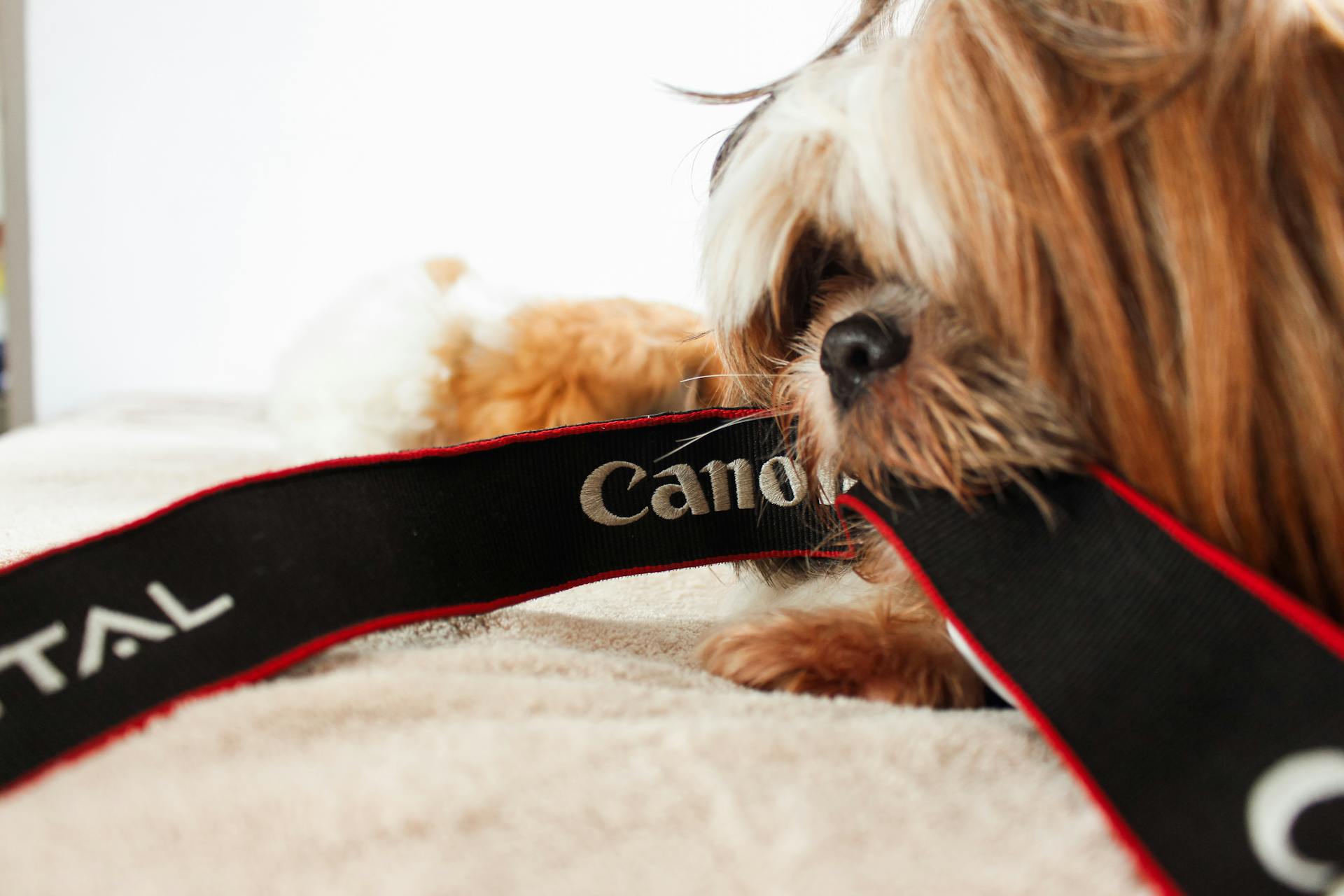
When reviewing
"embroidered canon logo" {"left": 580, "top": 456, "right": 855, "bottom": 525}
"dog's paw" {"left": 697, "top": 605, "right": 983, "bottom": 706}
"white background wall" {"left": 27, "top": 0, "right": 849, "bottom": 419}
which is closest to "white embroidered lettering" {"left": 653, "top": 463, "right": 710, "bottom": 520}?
"embroidered canon logo" {"left": 580, "top": 456, "right": 855, "bottom": 525}

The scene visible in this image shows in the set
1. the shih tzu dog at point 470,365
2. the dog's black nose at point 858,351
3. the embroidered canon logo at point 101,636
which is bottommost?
the shih tzu dog at point 470,365

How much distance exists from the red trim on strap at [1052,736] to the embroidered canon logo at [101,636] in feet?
1.28

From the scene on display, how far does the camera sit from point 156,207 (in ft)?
9.49

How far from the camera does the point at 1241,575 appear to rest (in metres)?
0.44

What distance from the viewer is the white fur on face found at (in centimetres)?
56

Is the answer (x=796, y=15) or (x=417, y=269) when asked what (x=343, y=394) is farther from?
(x=796, y=15)

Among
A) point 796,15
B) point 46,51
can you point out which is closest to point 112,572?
point 796,15

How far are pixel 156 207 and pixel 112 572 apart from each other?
2.77 metres

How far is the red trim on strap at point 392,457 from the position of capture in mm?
557

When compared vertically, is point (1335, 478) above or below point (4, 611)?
above

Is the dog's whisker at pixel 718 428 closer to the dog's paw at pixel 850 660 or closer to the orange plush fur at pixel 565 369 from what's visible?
the dog's paw at pixel 850 660

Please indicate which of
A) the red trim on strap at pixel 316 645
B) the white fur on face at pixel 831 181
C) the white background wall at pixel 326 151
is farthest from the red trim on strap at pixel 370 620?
the white background wall at pixel 326 151

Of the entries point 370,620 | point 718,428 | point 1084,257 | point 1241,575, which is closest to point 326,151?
point 718,428

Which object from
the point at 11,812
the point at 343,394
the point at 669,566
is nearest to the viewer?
the point at 11,812
